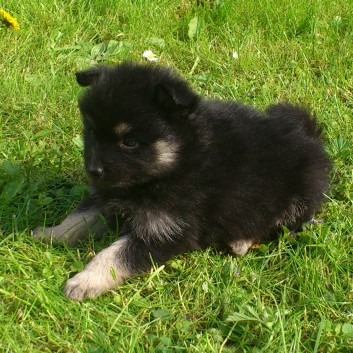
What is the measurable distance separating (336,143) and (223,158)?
142 cm

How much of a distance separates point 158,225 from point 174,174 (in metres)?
0.30

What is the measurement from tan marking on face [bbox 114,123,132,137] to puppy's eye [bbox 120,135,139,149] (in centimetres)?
4

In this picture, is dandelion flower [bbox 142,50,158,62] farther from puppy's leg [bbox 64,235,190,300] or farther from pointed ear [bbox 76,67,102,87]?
puppy's leg [bbox 64,235,190,300]

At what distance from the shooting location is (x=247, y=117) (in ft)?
13.1

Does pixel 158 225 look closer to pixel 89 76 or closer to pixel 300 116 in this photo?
pixel 89 76

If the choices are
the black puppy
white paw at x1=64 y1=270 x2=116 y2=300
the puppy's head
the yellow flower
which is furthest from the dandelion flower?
white paw at x1=64 y1=270 x2=116 y2=300

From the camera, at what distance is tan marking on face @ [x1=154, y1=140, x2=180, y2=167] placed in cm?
348

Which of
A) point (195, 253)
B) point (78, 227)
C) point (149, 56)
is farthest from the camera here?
point (149, 56)

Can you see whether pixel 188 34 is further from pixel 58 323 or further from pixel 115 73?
pixel 58 323

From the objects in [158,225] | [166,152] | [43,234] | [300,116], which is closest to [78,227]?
[43,234]

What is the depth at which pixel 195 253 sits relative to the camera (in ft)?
12.8

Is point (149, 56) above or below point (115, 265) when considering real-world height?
below

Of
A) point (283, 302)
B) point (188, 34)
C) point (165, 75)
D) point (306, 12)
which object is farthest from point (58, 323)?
point (306, 12)

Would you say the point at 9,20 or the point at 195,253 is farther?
the point at 9,20
